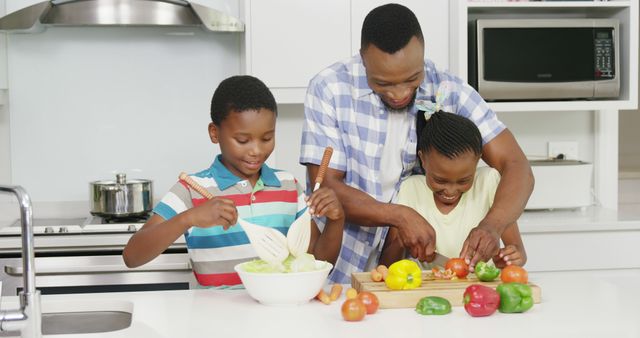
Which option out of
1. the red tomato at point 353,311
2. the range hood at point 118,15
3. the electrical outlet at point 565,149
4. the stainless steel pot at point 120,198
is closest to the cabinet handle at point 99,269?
the stainless steel pot at point 120,198

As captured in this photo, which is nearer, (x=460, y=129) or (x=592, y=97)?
(x=460, y=129)

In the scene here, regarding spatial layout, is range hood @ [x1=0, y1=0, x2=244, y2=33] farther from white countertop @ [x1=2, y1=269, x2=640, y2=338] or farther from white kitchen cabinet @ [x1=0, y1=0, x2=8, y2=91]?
Answer: white countertop @ [x1=2, y1=269, x2=640, y2=338]

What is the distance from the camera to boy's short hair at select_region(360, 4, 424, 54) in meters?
1.95

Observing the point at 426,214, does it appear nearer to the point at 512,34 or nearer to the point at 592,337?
the point at 592,337

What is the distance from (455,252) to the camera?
2.18m

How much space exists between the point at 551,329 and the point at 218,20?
77.6 inches

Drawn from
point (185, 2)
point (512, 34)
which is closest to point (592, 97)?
point (512, 34)

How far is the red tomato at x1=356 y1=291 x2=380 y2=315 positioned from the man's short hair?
0.59 meters

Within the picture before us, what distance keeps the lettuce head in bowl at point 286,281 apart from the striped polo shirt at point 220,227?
0.96ft

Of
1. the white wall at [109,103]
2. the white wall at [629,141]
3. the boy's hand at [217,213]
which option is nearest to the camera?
the boy's hand at [217,213]

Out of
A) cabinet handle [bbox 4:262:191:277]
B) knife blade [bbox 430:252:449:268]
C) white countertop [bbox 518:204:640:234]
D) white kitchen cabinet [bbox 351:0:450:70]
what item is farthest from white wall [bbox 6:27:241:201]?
knife blade [bbox 430:252:449:268]

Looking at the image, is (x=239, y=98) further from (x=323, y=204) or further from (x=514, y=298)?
(x=514, y=298)

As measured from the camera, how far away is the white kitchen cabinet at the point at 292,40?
124 inches

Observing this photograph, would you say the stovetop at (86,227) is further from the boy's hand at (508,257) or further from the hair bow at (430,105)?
Answer: the boy's hand at (508,257)
